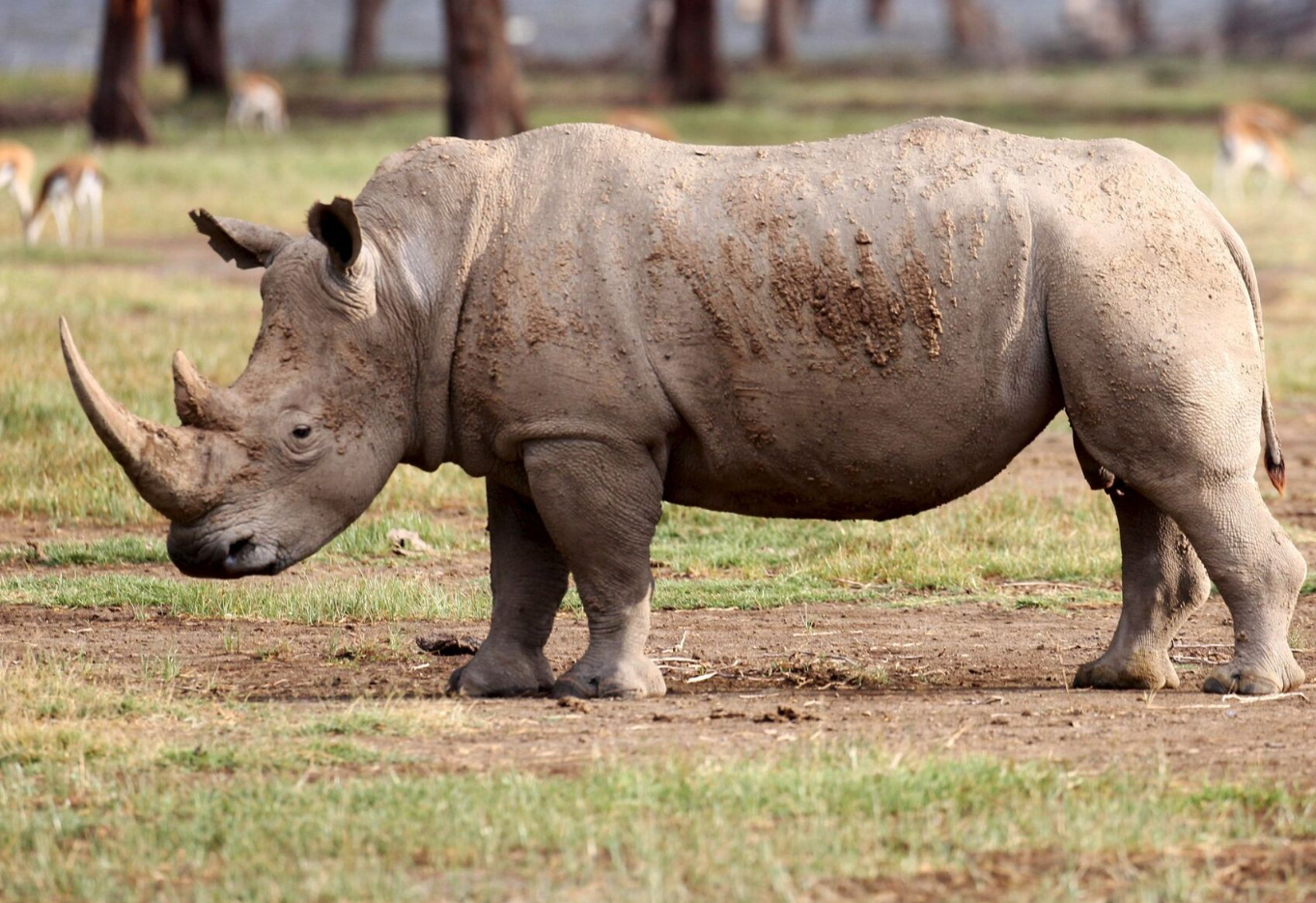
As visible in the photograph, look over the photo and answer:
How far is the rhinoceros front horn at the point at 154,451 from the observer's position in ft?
20.5

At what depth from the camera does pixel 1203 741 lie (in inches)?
238

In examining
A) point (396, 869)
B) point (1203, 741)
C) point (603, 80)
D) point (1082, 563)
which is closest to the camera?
point (396, 869)

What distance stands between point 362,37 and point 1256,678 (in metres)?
42.2

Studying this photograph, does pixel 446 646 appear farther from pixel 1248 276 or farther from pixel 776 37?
pixel 776 37

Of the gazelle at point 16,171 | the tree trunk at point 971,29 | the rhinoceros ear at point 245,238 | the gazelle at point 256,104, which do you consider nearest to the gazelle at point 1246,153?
the gazelle at point 16,171

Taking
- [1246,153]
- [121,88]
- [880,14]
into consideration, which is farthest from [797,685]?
[880,14]

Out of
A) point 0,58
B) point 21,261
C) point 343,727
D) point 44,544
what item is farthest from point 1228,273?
point 0,58

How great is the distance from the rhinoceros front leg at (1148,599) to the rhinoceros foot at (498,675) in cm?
179

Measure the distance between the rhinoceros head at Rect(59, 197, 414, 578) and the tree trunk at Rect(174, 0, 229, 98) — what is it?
3301cm

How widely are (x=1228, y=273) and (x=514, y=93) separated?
2141 centimetres

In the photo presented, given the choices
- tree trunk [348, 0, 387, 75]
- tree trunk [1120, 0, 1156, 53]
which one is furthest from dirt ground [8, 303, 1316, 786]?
tree trunk [1120, 0, 1156, 53]

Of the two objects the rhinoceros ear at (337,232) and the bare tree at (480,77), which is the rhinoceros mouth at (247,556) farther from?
the bare tree at (480,77)

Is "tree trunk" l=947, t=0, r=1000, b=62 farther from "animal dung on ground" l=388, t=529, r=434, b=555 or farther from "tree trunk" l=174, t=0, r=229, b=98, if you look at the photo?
"animal dung on ground" l=388, t=529, r=434, b=555

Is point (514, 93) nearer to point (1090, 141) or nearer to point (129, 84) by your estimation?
point (129, 84)
